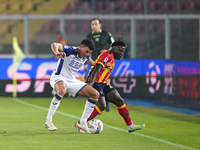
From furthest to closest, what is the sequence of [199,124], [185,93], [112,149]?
[185,93] → [199,124] → [112,149]

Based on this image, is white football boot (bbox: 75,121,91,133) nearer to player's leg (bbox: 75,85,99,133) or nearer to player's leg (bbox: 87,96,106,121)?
player's leg (bbox: 75,85,99,133)

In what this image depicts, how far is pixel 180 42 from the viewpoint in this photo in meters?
14.9

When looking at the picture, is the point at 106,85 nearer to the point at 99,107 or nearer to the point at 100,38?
the point at 99,107

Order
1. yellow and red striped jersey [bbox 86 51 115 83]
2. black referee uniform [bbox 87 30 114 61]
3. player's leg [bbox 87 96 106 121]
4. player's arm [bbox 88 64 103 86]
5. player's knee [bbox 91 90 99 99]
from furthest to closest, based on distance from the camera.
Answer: black referee uniform [bbox 87 30 114 61], player's leg [bbox 87 96 106 121], yellow and red striped jersey [bbox 86 51 115 83], player's arm [bbox 88 64 103 86], player's knee [bbox 91 90 99 99]

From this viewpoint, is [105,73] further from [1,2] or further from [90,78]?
[1,2]

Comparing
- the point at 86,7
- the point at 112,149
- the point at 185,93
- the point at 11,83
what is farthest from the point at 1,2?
the point at 112,149

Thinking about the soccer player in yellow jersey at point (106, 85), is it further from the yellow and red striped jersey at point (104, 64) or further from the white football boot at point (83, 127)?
the white football boot at point (83, 127)

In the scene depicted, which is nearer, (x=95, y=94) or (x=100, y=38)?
→ (x=95, y=94)

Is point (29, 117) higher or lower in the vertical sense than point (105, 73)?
lower

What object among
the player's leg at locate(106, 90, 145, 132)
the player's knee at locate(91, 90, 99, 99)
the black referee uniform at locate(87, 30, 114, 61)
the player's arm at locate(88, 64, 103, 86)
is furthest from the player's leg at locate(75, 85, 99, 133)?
the black referee uniform at locate(87, 30, 114, 61)

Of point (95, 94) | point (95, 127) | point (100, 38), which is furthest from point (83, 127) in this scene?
point (100, 38)

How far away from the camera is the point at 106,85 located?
753 cm

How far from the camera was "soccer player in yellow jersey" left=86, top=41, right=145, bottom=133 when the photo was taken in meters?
7.20

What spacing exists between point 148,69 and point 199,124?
6.44m
